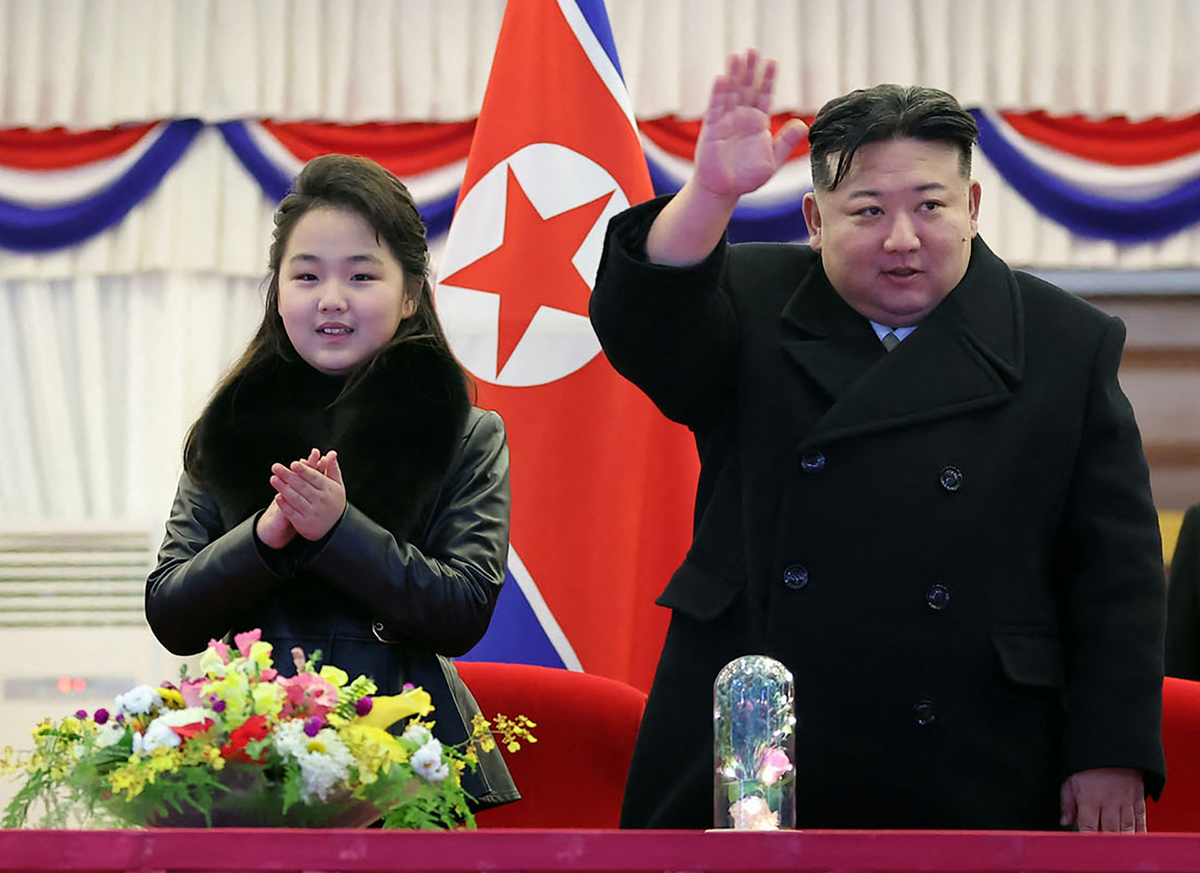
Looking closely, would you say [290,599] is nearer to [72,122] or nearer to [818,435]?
[818,435]

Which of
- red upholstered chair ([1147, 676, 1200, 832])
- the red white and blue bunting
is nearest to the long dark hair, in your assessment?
red upholstered chair ([1147, 676, 1200, 832])

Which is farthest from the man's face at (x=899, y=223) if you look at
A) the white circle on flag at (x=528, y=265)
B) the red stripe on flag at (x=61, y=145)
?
the red stripe on flag at (x=61, y=145)

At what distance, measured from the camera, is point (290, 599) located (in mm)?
1587

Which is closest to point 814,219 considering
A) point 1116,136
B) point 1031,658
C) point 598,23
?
point 1031,658

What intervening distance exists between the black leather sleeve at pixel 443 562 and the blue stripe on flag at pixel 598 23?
1.49m

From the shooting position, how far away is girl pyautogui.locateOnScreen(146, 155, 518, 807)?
58.9 inches

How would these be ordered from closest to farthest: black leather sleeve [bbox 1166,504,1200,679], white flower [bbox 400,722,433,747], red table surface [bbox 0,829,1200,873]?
red table surface [bbox 0,829,1200,873] → white flower [bbox 400,722,433,747] → black leather sleeve [bbox 1166,504,1200,679]

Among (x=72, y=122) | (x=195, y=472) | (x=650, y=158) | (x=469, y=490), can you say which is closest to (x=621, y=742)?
(x=469, y=490)

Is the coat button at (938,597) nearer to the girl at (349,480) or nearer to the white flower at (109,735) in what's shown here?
the girl at (349,480)

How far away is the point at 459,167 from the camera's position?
4023 millimetres

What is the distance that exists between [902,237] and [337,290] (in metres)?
0.64

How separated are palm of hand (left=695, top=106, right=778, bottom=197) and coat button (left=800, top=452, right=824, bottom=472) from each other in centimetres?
29

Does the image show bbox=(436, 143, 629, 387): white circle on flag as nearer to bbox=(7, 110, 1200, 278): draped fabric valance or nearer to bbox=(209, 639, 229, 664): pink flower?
bbox=(7, 110, 1200, 278): draped fabric valance

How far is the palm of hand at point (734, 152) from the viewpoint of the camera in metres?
1.32
